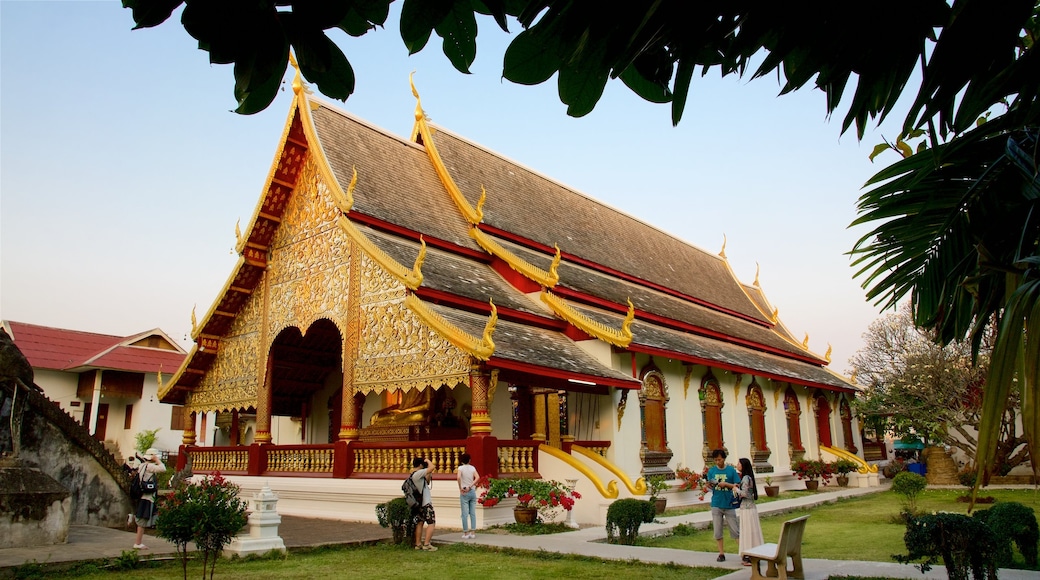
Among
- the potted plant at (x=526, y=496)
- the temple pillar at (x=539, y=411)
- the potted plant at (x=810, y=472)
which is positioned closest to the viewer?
the potted plant at (x=526, y=496)

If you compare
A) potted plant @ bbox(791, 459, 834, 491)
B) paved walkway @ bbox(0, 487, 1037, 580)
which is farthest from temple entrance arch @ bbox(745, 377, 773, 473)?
paved walkway @ bbox(0, 487, 1037, 580)

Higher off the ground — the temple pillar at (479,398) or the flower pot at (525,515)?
the temple pillar at (479,398)

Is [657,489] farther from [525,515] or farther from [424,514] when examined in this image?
[424,514]

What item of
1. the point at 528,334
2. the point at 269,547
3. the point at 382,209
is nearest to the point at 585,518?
the point at 528,334

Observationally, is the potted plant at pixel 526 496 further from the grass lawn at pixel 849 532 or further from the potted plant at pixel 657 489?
the potted plant at pixel 657 489

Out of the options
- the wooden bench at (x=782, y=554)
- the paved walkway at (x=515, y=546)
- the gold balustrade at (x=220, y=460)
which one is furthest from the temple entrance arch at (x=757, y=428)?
the wooden bench at (x=782, y=554)

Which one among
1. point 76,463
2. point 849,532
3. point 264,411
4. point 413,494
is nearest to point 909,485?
point 849,532

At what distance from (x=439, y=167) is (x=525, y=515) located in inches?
326

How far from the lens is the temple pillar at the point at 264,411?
544 inches

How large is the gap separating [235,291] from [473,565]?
9428 millimetres

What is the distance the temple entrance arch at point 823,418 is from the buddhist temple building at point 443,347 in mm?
1482

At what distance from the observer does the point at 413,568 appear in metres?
7.23

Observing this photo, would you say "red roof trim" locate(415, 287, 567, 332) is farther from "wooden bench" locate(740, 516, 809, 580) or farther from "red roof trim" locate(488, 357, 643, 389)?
"wooden bench" locate(740, 516, 809, 580)

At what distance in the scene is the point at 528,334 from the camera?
470 inches
